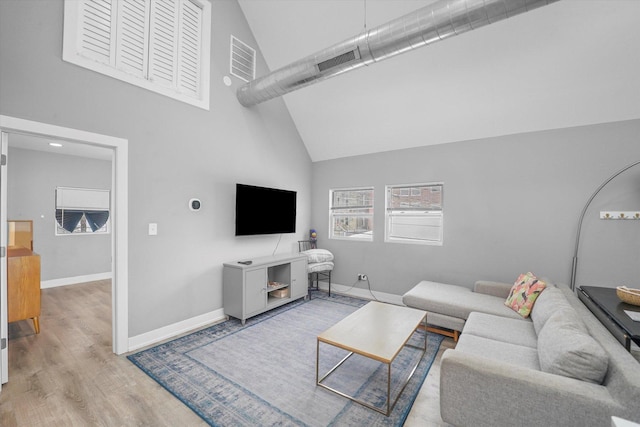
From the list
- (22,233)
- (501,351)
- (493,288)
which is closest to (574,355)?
(501,351)

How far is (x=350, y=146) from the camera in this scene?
4.66m

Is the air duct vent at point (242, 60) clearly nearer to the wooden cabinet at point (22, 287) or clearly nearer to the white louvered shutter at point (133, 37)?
the white louvered shutter at point (133, 37)

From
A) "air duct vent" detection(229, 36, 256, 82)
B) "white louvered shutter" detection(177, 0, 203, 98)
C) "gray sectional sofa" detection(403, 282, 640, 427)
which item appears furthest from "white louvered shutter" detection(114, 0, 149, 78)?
"gray sectional sofa" detection(403, 282, 640, 427)

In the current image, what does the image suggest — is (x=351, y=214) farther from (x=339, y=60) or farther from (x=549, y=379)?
(x=549, y=379)

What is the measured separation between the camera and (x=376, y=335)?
7.23ft

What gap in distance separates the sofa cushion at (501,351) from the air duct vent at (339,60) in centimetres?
275

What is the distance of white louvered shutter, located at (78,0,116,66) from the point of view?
2.41 m

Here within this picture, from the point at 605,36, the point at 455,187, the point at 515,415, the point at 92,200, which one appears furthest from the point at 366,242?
the point at 92,200

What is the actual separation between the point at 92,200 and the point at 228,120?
4112mm

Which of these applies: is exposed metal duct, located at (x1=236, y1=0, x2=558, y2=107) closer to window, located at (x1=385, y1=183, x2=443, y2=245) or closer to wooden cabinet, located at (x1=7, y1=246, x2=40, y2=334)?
window, located at (x1=385, y1=183, x2=443, y2=245)

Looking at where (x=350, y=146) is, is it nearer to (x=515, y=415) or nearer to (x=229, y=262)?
(x=229, y=262)

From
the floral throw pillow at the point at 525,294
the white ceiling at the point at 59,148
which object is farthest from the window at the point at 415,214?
the white ceiling at the point at 59,148

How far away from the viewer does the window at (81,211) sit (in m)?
5.16

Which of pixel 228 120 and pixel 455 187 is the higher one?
pixel 228 120
